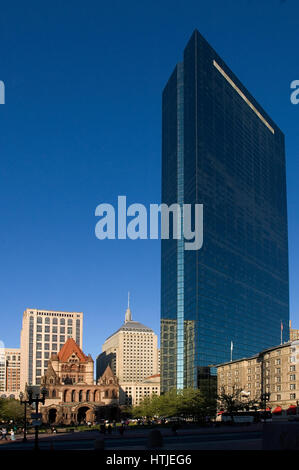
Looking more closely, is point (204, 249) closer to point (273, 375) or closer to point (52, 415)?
point (273, 375)

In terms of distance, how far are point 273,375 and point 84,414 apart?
2873 inches

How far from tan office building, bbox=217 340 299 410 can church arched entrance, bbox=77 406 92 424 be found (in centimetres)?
4622

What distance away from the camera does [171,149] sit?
191750mm

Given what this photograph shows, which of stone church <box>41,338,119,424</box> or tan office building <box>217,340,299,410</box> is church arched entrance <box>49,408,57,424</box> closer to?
stone church <box>41,338,119,424</box>

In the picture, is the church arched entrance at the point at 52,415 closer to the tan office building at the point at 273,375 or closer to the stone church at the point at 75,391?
the stone church at the point at 75,391

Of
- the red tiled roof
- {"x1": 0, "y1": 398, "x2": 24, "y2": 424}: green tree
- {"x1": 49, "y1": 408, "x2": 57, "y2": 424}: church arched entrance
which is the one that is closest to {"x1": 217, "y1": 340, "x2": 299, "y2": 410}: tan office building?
{"x1": 0, "y1": 398, "x2": 24, "y2": 424}: green tree

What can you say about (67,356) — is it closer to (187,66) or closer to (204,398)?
(204,398)

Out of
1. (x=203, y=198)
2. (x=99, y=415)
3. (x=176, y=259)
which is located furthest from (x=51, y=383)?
(x=203, y=198)

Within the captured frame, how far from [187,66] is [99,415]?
115878mm

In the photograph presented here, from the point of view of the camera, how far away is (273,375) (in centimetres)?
11512

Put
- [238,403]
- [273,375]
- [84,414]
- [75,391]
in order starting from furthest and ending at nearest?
[75,391]
[84,414]
[238,403]
[273,375]

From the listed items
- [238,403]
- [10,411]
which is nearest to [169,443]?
[10,411]

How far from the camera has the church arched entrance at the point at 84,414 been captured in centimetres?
→ 16464

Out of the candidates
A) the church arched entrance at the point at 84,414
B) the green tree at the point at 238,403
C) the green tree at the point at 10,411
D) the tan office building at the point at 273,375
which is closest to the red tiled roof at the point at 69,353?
the church arched entrance at the point at 84,414
